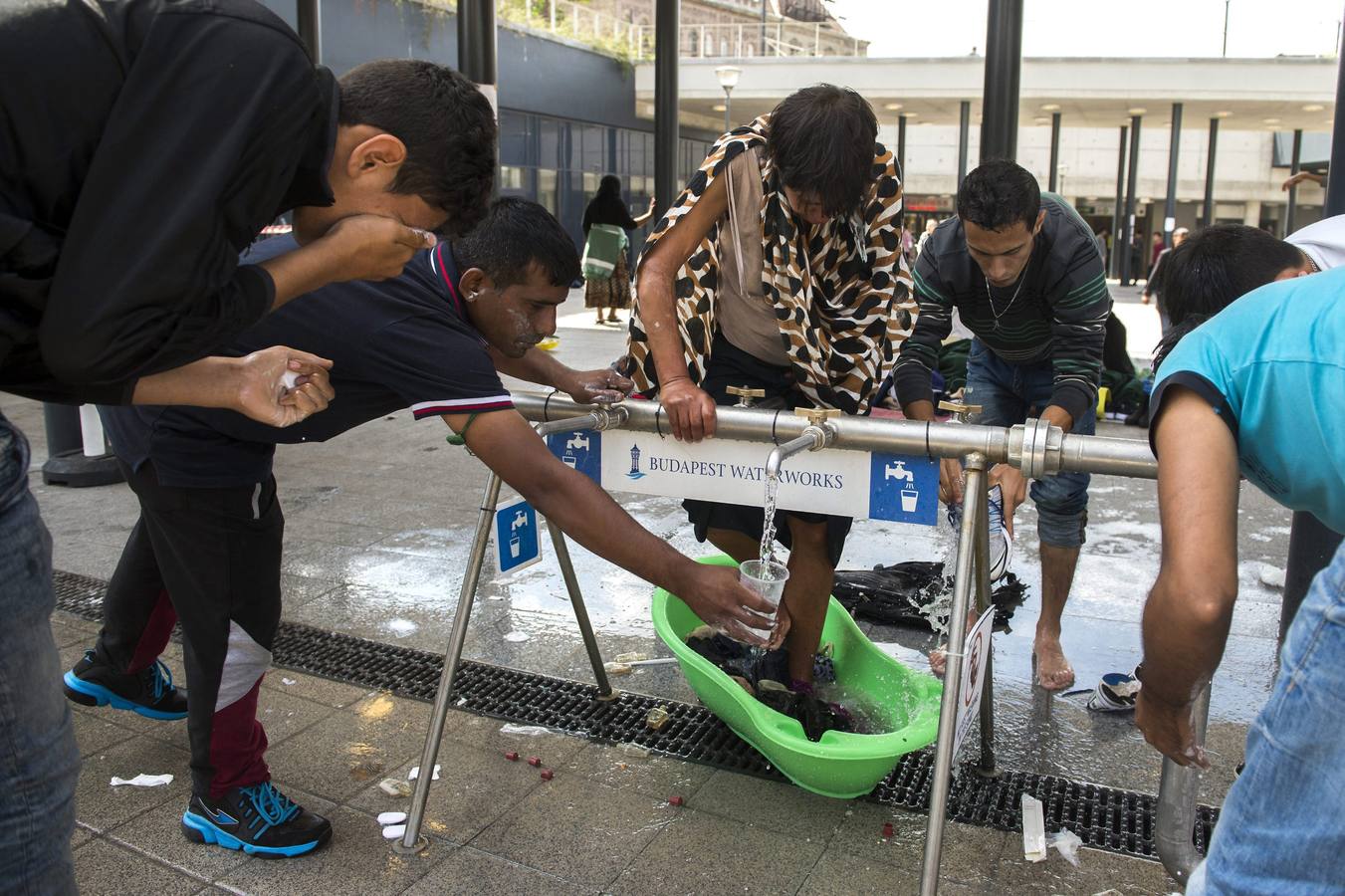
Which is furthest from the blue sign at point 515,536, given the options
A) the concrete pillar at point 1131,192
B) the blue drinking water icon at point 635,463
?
the concrete pillar at point 1131,192

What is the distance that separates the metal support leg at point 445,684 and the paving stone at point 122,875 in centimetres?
48

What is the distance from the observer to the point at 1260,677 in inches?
140

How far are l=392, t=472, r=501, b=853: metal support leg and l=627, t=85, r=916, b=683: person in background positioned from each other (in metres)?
0.53

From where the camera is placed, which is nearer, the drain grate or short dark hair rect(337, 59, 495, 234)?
short dark hair rect(337, 59, 495, 234)

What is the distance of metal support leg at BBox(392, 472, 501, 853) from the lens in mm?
2582

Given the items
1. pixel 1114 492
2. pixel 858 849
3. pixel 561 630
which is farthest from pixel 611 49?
pixel 858 849

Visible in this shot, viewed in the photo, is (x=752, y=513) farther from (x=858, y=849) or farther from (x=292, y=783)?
(x=292, y=783)

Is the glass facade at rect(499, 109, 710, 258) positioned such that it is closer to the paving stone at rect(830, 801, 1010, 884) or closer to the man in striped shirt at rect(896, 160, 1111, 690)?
the man in striped shirt at rect(896, 160, 1111, 690)

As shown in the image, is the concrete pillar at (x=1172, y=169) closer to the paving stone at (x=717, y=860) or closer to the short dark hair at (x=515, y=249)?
the short dark hair at (x=515, y=249)

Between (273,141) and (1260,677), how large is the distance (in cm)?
343

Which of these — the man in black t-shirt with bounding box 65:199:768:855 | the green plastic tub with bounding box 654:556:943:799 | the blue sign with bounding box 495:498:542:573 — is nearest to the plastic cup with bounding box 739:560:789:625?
the man in black t-shirt with bounding box 65:199:768:855

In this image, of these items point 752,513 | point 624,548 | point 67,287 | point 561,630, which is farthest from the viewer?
point 561,630

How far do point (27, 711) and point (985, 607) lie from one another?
1919mm

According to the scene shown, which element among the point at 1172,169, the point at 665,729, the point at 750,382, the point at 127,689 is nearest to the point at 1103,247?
the point at 750,382
